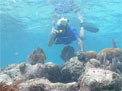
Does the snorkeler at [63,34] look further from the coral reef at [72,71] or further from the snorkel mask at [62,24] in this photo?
the coral reef at [72,71]

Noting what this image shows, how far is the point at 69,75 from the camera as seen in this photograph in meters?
5.99

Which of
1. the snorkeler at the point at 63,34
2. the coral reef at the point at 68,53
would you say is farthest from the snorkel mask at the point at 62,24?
the coral reef at the point at 68,53

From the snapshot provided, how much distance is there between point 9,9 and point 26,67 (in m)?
19.2

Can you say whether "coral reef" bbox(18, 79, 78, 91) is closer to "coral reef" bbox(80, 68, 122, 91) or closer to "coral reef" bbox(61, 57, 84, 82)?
"coral reef" bbox(80, 68, 122, 91)

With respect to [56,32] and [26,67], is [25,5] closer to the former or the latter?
[56,32]

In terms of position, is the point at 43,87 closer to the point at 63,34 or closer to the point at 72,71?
the point at 72,71

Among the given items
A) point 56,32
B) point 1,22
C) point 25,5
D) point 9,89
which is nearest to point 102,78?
point 9,89

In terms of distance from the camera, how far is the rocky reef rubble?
2983mm

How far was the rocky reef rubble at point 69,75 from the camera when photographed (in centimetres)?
298

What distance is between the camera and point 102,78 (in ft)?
9.93

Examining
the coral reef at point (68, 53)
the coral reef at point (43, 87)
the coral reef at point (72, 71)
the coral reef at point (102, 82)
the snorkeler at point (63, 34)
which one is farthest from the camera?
the coral reef at point (68, 53)

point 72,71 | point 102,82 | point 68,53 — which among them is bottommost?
point 72,71

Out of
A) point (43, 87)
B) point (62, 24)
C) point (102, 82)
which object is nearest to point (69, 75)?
point (43, 87)

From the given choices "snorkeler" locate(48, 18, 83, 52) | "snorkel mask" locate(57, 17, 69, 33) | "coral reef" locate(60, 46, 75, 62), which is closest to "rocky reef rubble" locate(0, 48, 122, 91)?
"snorkeler" locate(48, 18, 83, 52)
